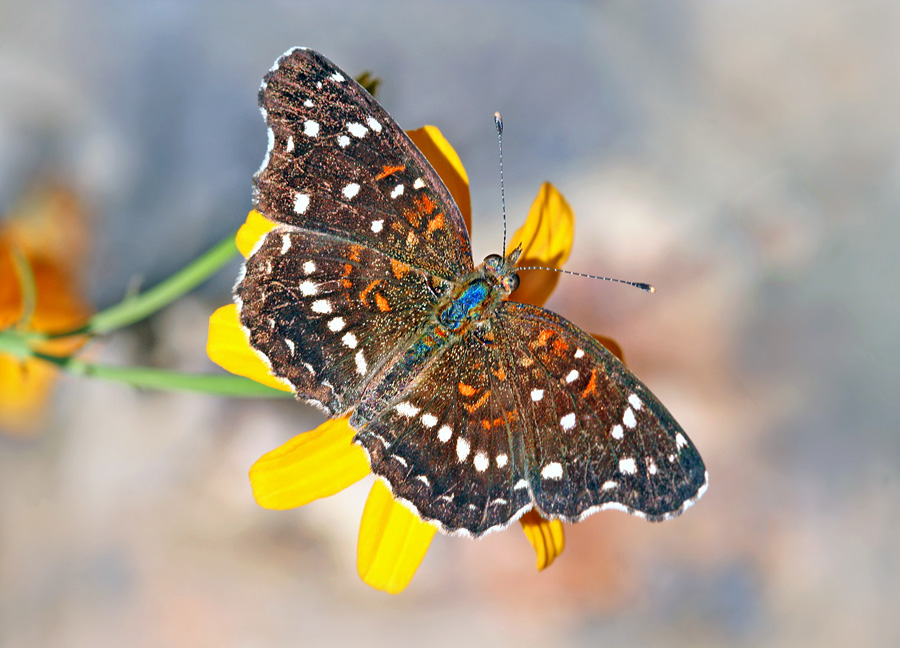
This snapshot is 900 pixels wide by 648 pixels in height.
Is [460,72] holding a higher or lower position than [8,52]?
higher

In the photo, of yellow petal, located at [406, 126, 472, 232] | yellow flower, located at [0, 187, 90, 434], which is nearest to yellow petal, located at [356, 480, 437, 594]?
yellow petal, located at [406, 126, 472, 232]

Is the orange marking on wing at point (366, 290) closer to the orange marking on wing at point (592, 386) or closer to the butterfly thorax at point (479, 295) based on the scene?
the butterfly thorax at point (479, 295)

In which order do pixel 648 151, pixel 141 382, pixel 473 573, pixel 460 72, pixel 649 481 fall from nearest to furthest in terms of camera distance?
pixel 649 481
pixel 141 382
pixel 473 573
pixel 460 72
pixel 648 151

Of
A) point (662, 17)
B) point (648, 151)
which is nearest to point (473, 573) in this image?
point (648, 151)

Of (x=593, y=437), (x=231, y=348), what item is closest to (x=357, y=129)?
(x=231, y=348)

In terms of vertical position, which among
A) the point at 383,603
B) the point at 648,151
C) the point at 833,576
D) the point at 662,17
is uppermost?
the point at 662,17

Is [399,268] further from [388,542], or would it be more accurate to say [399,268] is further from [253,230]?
[388,542]

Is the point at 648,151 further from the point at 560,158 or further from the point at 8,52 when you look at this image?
A: the point at 8,52
